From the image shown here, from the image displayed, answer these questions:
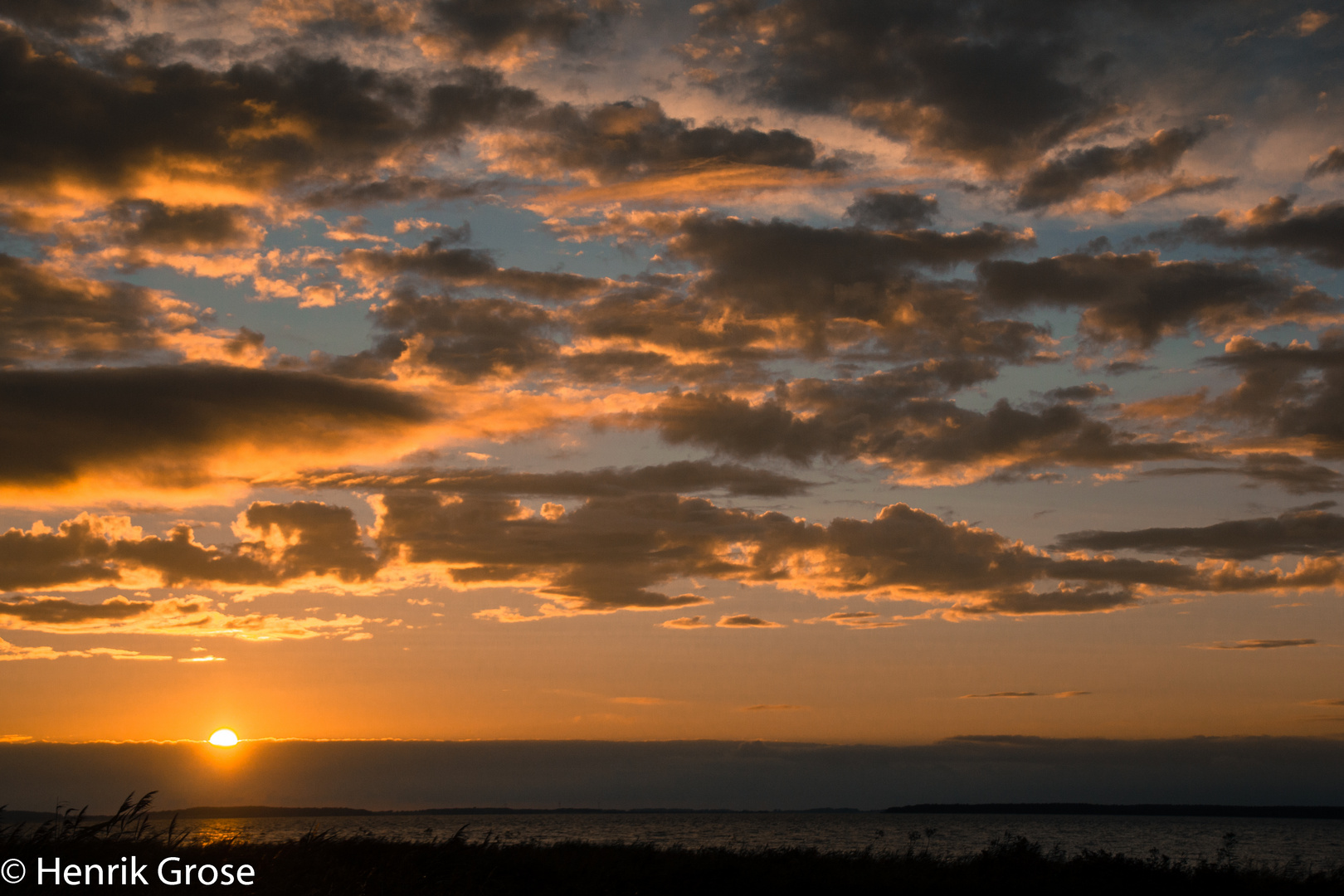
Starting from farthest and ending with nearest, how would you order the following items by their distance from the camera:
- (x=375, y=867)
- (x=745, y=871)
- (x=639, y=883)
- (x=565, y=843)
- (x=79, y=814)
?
(x=565, y=843), (x=745, y=871), (x=639, y=883), (x=375, y=867), (x=79, y=814)

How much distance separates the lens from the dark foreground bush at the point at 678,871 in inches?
782

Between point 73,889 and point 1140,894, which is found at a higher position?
point 73,889

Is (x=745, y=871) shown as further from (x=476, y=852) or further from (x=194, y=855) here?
(x=194, y=855)

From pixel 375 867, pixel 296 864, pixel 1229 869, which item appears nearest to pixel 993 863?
pixel 1229 869

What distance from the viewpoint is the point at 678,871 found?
101 ft

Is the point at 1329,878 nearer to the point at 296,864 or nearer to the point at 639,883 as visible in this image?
the point at 639,883

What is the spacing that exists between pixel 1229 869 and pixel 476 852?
24.1m

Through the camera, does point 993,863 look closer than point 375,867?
No

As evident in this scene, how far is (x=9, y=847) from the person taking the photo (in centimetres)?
1280

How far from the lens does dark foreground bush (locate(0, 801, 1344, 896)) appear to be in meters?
19.9

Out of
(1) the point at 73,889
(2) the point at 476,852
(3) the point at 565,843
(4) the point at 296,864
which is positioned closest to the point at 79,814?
(1) the point at 73,889

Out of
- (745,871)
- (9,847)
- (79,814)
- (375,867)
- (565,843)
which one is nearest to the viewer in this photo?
(79,814)

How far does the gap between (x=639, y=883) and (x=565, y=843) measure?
990 cm

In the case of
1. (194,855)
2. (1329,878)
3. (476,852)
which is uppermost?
(194,855)
